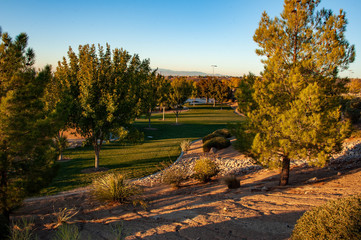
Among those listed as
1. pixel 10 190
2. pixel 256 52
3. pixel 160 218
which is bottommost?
pixel 160 218

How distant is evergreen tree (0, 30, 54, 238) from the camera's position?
22.2ft

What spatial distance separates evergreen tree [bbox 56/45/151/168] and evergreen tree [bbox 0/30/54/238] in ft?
20.5

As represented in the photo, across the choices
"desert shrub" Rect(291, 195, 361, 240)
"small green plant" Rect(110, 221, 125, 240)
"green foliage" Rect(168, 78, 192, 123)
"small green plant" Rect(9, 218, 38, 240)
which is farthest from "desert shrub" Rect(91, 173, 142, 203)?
"green foliage" Rect(168, 78, 192, 123)

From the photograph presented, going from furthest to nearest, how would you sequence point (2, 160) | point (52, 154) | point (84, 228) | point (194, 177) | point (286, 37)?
point (194, 177) → point (286, 37) → point (52, 154) → point (84, 228) → point (2, 160)

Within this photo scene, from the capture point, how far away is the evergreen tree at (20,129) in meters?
6.75

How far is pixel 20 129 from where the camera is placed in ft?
22.8

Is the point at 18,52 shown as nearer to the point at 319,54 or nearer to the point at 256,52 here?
the point at 256,52

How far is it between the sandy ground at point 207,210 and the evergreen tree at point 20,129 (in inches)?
54.7

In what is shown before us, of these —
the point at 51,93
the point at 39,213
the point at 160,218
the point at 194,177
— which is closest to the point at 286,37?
the point at 194,177

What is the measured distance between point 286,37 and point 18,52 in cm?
1017

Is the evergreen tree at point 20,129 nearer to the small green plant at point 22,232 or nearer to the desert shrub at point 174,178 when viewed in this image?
the small green plant at point 22,232

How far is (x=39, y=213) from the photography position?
887 cm

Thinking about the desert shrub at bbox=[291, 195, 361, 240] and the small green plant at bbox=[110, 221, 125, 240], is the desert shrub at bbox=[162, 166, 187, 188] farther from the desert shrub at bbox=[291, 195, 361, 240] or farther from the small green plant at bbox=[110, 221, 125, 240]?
the desert shrub at bbox=[291, 195, 361, 240]

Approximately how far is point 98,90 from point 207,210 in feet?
32.7
